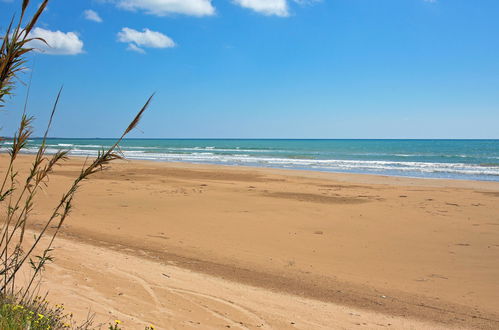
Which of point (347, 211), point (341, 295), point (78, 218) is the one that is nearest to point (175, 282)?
point (341, 295)

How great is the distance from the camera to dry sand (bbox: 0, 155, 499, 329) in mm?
4016

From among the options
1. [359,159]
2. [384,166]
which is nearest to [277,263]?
[384,166]

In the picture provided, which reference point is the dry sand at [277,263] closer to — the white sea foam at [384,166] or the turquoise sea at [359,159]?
the turquoise sea at [359,159]

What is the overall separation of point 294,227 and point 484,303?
4060 millimetres

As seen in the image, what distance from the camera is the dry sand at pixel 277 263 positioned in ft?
13.2

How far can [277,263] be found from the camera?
5.97 m

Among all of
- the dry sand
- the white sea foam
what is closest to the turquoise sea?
the white sea foam

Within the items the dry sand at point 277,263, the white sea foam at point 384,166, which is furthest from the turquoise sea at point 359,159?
the dry sand at point 277,263

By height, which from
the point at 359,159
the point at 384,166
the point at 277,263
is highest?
the point at 359,159

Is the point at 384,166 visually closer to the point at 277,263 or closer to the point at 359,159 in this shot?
the point at 359,159

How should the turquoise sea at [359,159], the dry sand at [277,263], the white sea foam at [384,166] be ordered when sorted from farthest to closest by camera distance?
the turquoise sea at [359,159], the white sea foam at [384,166], the dry sand at [277,263]

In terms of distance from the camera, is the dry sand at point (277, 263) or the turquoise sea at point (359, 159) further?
the turquoise sea at point (359, 159)

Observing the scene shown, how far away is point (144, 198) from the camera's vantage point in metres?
11.4

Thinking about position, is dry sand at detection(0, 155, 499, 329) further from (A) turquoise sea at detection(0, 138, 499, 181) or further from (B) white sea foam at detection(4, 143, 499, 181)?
(B) white sea foam at detection(4, 143, 499, 181)
